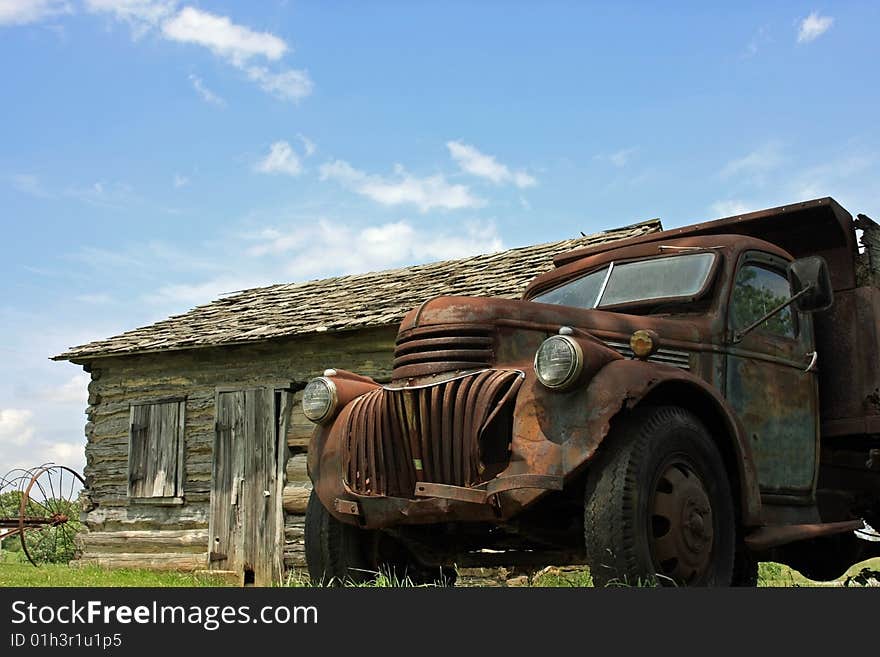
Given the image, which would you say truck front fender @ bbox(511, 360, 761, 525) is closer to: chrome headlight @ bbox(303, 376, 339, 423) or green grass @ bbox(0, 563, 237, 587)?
chrome headlight @ bbox(303, 376, 339, 423)

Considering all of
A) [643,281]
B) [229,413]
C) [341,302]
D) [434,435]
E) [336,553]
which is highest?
[341,302]

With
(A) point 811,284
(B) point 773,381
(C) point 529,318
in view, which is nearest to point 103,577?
(C) point 529,318

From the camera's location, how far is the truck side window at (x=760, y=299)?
20.2 ft

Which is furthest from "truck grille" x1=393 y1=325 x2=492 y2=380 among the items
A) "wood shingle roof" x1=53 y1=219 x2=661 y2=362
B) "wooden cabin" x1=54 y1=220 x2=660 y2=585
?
"wooden cabin" x1=54 y1=220 x2=660 y2=585

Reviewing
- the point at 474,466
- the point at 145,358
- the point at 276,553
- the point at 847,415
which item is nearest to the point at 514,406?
the point at 474,466

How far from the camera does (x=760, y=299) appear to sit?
6371mm

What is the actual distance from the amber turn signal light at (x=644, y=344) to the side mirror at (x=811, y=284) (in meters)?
1.14

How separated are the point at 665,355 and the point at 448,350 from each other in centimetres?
124

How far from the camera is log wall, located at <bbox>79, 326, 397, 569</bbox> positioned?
42.8ft

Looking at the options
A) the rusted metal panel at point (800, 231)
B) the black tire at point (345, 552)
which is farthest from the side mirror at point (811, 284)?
the black tire at point (345, 552)

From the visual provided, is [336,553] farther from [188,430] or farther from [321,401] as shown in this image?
[188,430]

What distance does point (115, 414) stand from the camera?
49.9ft

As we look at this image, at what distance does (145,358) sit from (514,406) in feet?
36.3

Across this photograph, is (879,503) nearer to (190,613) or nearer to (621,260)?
(621,260)
